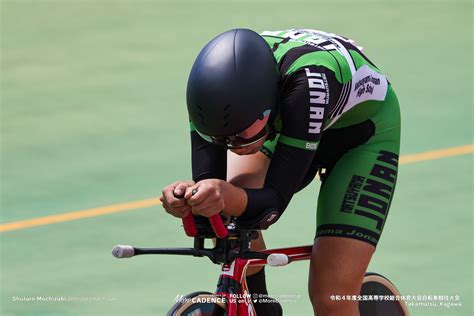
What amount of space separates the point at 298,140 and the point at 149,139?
508cm

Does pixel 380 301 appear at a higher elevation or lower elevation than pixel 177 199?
lower

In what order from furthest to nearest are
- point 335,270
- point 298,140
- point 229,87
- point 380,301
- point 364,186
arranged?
point 380,301 → point 364,186 → point 335,270 → point 298,140 → point 229,87

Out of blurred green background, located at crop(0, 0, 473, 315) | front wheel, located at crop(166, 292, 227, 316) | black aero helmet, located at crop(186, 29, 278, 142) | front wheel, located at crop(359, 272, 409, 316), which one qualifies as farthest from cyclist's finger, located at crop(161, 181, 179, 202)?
blurred green background, located at crop(0, 0, 473, 315)

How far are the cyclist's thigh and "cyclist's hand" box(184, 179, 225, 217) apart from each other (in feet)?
3.72

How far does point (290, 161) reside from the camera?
5.20 m

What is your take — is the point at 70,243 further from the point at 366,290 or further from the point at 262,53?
the point at 262,53

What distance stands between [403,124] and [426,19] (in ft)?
10.0

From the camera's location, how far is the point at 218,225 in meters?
4.89

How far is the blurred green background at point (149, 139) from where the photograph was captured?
7855 millimetres

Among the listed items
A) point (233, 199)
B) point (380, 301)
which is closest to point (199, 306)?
point (233, 199)

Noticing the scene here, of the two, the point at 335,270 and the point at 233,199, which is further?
the point at 335,270

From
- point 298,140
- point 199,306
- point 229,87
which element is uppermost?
point 229,87

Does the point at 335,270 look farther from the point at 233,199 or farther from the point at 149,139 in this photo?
the point at 149,139

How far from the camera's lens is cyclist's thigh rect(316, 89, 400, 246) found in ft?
19.1
